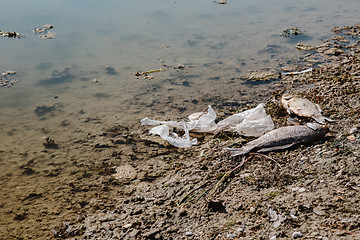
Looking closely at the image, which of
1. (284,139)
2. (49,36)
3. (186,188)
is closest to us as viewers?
(186,188)

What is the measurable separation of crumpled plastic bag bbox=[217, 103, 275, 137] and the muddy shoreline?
0.59ft

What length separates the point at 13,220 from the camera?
317cm

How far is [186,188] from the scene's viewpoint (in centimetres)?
336

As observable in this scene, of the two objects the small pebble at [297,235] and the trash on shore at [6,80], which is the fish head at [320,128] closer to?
the small pebble at [297,235]

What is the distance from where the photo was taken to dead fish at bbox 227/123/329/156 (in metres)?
3.69

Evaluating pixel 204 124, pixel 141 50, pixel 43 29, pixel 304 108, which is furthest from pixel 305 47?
pixel 43 29

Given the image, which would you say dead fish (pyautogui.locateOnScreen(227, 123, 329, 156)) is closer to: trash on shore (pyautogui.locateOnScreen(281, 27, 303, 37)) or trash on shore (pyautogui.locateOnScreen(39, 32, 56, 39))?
trash on shore (pyautogui.locateOnScreen(281, 27, 303, 37))

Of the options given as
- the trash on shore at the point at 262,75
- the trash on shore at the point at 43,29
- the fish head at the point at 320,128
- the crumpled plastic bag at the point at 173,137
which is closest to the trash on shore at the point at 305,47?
the trash on shore at the point at 262,75

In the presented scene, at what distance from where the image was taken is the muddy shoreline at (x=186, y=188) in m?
2.62

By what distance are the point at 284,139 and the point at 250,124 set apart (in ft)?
2.38

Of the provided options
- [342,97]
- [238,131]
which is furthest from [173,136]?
[342,97]

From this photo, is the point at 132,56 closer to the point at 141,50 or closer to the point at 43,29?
the point at 141,50

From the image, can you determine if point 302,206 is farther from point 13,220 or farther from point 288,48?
point 288,48

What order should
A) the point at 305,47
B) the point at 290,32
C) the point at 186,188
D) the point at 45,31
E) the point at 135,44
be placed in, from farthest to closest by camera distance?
the point at 290,32
the point at 45,31
the point at 135,44
the point at 305,47
the point at 186,188
